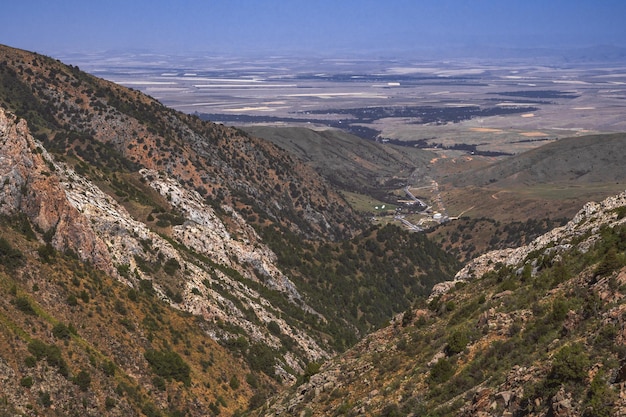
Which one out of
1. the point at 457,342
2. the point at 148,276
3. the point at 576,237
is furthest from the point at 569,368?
the point at 148,276

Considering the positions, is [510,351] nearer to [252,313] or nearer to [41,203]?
[41,203]

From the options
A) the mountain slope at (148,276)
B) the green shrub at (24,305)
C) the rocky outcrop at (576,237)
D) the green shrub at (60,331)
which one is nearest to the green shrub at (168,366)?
the mountain slope at (148,276)

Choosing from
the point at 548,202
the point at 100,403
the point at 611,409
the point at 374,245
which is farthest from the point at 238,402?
the point at 548,202

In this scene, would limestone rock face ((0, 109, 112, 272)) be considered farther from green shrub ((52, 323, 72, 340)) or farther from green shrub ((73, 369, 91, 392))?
green shrub ((73, 369, 91, 392))

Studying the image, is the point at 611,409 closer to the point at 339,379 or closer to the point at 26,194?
the point at 339,379

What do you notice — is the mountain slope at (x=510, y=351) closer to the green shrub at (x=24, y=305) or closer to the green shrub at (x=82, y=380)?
the green shrub at (x=82, y=380)

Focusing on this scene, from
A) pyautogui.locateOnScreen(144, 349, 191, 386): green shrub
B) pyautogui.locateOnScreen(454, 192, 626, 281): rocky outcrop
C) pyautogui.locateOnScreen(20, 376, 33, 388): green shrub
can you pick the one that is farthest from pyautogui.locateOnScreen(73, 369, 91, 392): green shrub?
pyautogui.locateOnScreen(454, 192, 626, 281): rocky outcrop
